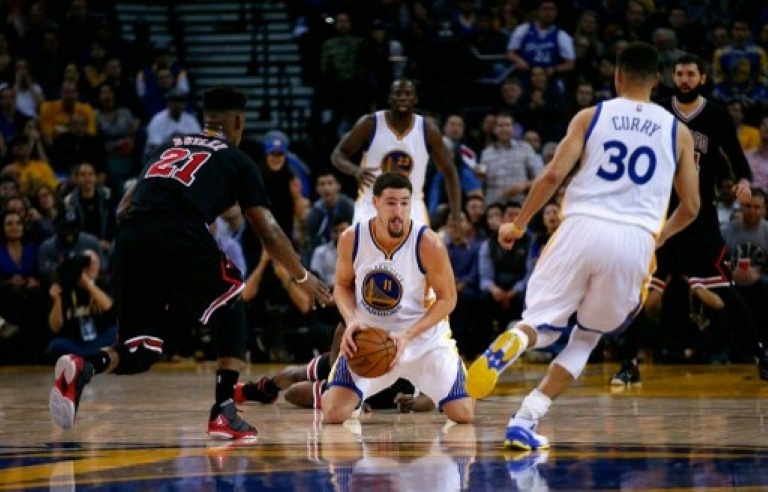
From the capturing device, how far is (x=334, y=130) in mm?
17344

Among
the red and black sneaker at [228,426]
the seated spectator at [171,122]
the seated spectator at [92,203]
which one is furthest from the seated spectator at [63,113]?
the red and black sneaker at [228,426]

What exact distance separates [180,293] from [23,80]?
10.4 metres

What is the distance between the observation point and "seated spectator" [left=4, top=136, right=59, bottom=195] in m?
16.1

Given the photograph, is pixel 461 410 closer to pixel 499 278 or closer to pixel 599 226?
pixel 599 226

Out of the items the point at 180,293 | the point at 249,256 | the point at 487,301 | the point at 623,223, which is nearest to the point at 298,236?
the point at 249,256

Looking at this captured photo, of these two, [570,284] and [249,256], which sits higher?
[570,284]

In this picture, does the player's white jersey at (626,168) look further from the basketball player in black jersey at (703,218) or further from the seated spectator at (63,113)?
the seated spectator at (63,113)

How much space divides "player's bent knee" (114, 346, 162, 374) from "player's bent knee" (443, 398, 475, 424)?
1.72 m

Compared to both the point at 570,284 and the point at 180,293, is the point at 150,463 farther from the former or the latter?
the point at 570,284

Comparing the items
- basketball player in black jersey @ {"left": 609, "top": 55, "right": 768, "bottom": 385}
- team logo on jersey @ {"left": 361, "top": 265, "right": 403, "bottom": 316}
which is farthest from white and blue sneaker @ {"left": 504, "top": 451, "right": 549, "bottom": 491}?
basketball player in black jersey @ {"left": 609, "top": 55, "right": 768, "bottom": 385}

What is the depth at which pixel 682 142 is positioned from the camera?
7.32 m

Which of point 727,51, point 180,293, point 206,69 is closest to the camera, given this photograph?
point 180,293

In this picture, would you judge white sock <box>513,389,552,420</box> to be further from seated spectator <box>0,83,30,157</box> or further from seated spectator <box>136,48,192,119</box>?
seated spectator <box>136,48,192,119</box>

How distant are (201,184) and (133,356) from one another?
0.94 metres
